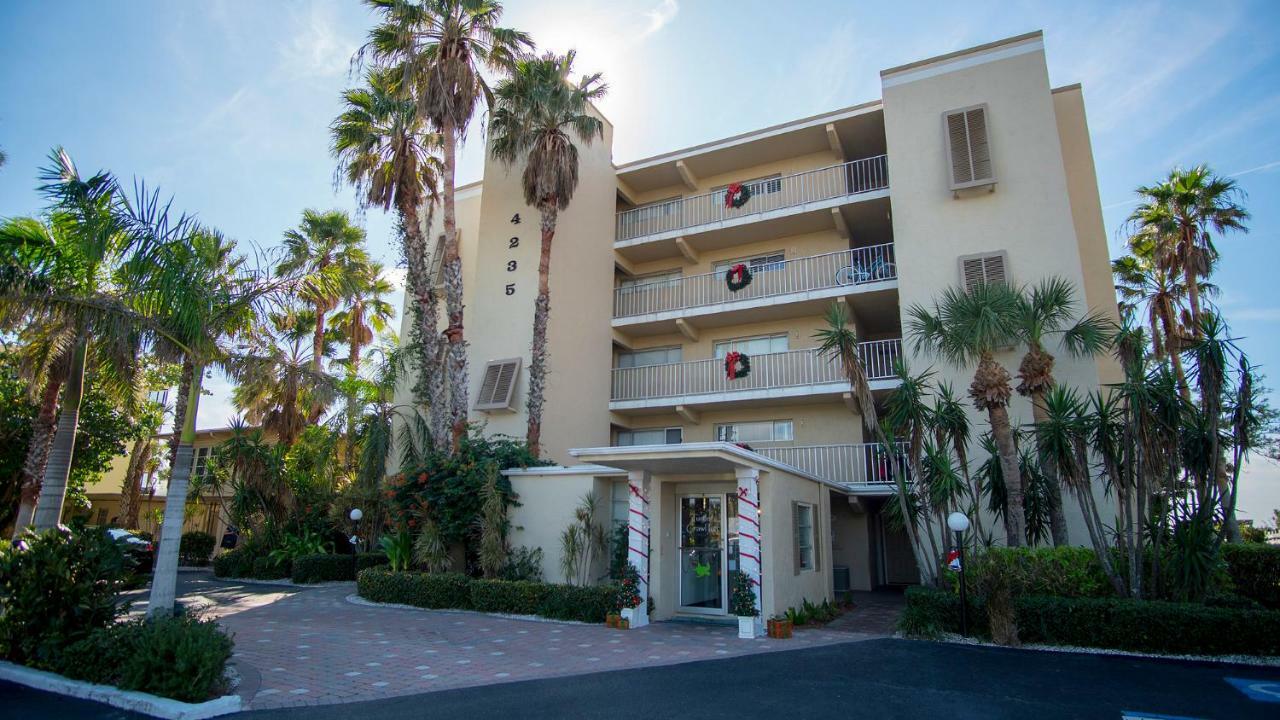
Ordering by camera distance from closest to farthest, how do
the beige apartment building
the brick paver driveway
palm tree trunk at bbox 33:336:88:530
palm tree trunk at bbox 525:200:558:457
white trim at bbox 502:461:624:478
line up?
the brick paver driveway, palm tree trunk at bbox 33:336:88:530, white trim at bbox 502:461:624:478, the beige apartment building, palm tree trunk at bbox 525:200:558:457

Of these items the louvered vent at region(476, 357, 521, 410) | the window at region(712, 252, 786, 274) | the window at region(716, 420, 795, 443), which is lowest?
the window at region(716, 420, 795, 443)

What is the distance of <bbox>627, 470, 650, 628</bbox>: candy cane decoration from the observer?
12.3 m

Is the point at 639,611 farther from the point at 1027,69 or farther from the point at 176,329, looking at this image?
the point at 1027,69

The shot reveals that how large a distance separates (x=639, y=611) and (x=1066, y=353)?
1079 cm

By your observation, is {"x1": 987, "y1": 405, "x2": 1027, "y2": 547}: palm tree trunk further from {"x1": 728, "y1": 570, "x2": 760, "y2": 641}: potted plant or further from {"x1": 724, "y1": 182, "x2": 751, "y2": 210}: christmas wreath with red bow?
{"x1": 724, "y1": 182, "x2": 751, "y2": 210}: christmas wreath with red bow

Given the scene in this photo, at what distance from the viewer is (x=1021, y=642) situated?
10539 millimetres

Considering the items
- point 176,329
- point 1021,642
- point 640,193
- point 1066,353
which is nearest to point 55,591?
point 176,329

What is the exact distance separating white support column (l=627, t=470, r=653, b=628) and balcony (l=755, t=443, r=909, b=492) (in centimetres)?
574

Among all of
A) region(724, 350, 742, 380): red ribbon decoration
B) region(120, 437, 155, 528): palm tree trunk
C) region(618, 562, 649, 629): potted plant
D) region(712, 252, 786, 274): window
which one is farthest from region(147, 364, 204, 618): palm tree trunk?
region(120, 437, 155, 528): palm tree trunk

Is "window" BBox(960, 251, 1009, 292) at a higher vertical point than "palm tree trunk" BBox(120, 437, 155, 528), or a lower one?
higher

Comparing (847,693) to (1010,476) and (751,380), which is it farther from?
(751,380)

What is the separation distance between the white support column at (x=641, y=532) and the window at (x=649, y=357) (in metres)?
9.04

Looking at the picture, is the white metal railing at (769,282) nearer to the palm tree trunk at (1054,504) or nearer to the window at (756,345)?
the window at (756,345)

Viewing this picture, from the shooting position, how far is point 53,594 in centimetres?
750
